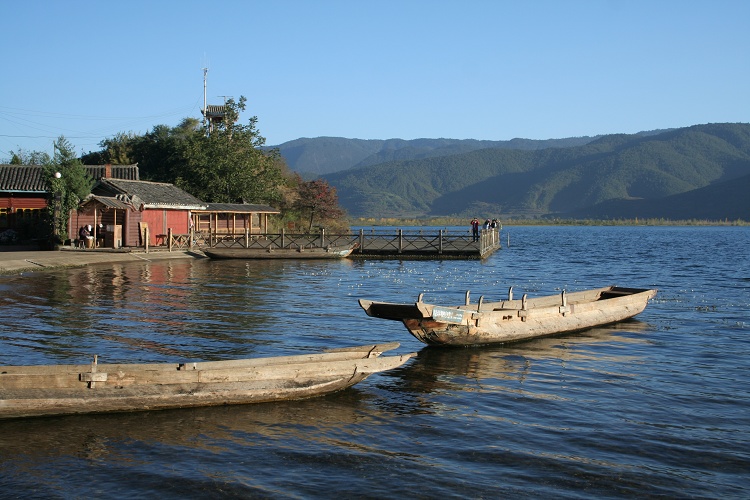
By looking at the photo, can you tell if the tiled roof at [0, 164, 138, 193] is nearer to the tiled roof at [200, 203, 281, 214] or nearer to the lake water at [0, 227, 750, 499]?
the tiled roof at [200, 203, 281, 214]

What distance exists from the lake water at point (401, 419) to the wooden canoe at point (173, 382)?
22 centimetres

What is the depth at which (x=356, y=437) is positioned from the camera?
10.2 metres

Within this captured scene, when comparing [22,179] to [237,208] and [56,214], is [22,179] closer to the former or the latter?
[56,214]

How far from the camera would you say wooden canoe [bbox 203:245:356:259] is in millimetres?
42469

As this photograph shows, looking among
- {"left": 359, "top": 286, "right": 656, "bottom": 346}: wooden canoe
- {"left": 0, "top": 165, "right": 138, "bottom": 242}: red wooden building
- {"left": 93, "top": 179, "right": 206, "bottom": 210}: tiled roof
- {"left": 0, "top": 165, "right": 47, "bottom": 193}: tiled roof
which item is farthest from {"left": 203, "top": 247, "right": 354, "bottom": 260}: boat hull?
{"left": 359, "top": 286, "right": 656, "bottom": 346}: wooden canoe

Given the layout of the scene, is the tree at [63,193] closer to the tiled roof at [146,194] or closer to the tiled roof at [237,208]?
the tiled roof at [146,194]

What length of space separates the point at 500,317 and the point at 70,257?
24974 mm

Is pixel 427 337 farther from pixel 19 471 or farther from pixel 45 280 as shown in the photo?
pixel 45 280

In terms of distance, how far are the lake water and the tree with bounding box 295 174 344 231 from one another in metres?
43.0

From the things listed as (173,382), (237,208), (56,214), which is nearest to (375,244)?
(237,208)

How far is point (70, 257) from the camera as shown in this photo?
34656 mm

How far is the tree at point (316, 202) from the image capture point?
66.1 meters

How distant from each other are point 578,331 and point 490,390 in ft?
22.6

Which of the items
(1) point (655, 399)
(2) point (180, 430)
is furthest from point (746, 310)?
(2) point (180, 430)
